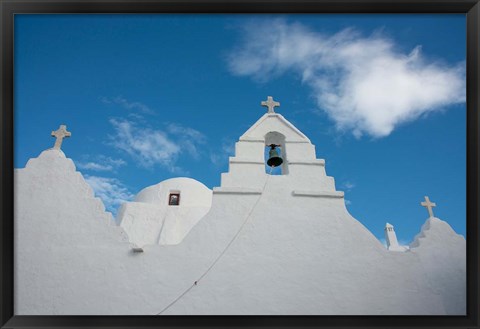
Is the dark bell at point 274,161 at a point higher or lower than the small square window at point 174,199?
higher

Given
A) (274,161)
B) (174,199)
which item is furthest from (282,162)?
(174,199)

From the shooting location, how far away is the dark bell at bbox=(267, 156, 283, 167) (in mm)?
9047

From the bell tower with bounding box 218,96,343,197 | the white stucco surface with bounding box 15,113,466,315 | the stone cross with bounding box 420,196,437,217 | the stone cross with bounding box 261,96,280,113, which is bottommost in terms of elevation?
the white stucco surface with bounding box 15,113,466,315

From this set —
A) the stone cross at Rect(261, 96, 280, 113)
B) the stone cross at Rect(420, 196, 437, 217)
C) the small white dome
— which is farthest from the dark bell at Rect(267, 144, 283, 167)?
the small white dome

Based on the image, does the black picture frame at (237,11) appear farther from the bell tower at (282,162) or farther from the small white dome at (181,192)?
the small white dome at (181,192)

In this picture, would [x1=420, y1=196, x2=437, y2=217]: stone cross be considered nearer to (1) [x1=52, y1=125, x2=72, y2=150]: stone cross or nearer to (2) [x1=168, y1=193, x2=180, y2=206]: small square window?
(1) [x1=52, y1=125, x2=72, y2=150]: stone cross

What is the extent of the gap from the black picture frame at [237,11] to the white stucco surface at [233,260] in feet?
1.97

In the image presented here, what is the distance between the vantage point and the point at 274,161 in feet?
29.8

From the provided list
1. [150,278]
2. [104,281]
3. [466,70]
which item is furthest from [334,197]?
[104,281]

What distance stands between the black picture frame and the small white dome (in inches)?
363

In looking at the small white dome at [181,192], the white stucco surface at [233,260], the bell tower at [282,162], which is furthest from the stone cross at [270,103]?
the small white dome at [181,192]

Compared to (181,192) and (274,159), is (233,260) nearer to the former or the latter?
(274,159)

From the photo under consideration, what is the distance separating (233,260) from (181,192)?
878 cm

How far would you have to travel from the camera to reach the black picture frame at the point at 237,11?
242 inches
